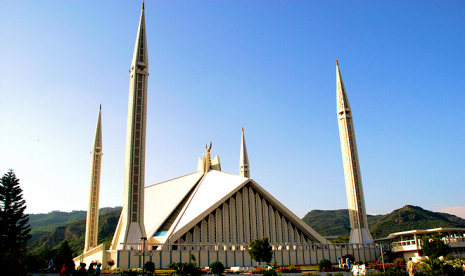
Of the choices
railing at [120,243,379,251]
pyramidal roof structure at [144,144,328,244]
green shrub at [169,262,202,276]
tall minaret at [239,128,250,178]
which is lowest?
green shrub at [169,262,202,276]

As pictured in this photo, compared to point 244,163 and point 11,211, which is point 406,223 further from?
point 11,211

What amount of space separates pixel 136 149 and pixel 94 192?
8.06 meters

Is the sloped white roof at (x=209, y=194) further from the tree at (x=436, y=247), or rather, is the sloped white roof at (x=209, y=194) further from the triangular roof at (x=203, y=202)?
the tree at (x=436, y=247)

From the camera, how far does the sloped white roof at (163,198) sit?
78.5 ft

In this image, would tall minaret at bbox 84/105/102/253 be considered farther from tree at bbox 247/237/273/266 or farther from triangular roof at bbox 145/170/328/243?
tree at bbox 247/237/273/266

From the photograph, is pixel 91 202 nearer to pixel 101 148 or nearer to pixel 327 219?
pixel 101 148

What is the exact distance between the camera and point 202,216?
888 inches

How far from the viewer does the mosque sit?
1972cm

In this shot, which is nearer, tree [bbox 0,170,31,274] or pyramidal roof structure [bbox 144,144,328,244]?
pyramidal roof structure [bbox 144,144,328,244]

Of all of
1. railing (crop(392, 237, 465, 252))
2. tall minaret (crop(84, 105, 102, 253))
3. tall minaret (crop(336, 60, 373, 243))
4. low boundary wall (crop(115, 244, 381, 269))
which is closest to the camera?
low boundary wall (crop(115, 244, 381, 269))

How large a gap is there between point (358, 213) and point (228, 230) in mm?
9518

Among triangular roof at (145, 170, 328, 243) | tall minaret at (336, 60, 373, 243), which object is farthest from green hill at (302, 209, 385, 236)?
triangular roof at (145, 170, 328, 243)

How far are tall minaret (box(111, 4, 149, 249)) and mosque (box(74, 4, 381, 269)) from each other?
0.16 feet

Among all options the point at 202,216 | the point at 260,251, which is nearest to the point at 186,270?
Result: the point at 260,251
